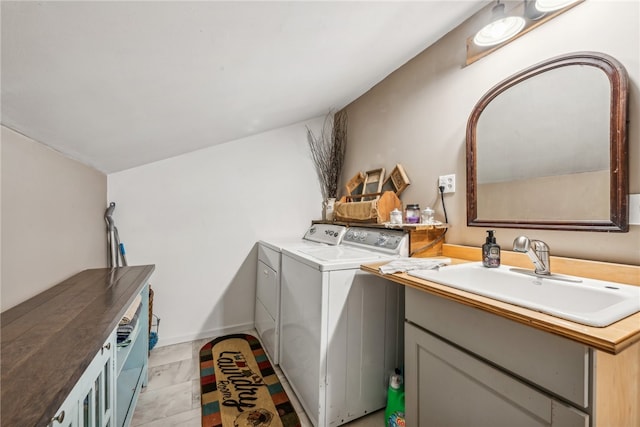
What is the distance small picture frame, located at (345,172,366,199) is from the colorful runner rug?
1571mm

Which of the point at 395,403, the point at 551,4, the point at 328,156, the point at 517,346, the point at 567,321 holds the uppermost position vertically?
the point at 551,4

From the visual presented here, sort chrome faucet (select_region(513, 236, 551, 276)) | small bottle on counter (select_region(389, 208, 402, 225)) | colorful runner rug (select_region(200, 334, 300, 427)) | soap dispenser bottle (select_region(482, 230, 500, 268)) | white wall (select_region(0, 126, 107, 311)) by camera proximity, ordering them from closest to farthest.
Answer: white wall (select_region(0, 126, 107, 311))
chrome faucet (select_region(513, 236, 551, 276))
soap dispenser bottle (select_region(482, 230, 500, 268))
colorful runner rug (select_region(200, 334, 300, 427))
small bottle on counter (select_region(389, 208, 402, 225))

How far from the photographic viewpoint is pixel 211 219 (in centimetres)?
235

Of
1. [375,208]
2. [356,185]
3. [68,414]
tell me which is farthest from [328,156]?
[68,414]

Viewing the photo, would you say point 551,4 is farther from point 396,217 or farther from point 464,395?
point 464,395

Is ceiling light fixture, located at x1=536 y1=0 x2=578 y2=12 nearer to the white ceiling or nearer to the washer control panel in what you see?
the white ceiling

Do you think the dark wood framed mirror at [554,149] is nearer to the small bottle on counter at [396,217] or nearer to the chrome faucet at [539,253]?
the chrome faucet at [539,253]

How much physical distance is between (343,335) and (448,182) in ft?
3.70

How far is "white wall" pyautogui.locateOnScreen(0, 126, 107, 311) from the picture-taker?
0.96 meters

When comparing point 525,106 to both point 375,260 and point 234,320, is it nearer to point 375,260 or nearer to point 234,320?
point 375,260

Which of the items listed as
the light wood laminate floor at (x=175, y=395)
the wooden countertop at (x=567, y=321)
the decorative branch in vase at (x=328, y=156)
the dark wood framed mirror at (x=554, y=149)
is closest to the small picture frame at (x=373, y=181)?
the decorative branch in vase at (x=328, y=156)

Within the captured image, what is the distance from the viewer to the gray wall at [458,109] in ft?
3.31

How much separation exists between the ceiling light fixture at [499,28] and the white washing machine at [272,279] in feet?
4.88

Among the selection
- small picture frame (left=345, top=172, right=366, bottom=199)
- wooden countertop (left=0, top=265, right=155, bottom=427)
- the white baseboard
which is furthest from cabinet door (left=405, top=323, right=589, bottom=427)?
the white baseboard
